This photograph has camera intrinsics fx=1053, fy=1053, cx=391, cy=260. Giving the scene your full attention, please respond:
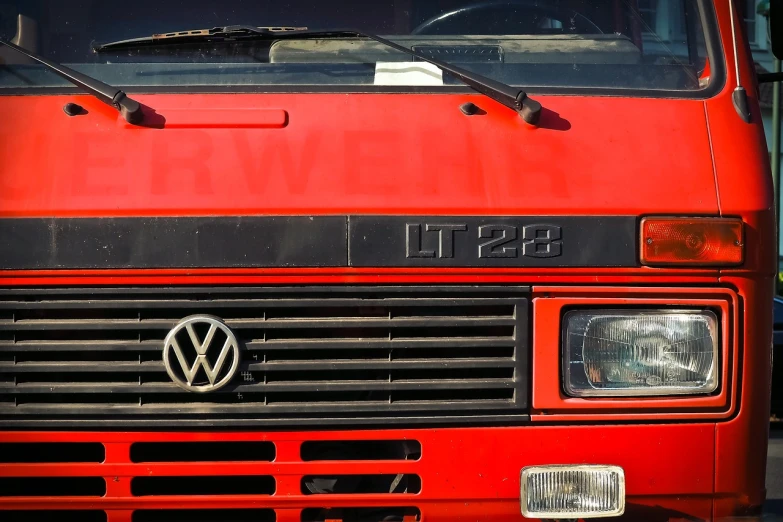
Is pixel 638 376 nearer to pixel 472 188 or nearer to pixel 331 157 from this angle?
pixel 472 188

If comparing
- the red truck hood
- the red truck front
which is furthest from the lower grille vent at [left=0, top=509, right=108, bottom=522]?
the red truck hood

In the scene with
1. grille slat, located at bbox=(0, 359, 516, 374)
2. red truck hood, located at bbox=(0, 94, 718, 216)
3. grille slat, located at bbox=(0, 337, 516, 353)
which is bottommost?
grille slat, located at bbox=(0, 359, 516, 374)

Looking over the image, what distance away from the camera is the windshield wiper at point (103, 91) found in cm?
264

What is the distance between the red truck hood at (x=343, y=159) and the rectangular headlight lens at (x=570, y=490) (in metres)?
0.63

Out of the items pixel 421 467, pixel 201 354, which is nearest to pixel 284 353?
pixel 201 354

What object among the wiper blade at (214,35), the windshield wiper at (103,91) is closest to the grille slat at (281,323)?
the windshield wiper at (103,91)

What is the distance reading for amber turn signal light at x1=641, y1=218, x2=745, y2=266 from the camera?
259 centimetres

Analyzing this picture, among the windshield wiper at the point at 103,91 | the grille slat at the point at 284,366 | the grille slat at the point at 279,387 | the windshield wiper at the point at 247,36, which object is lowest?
the grille slat at the point at 279,387

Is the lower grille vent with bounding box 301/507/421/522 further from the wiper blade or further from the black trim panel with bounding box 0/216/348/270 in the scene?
the wiper blade

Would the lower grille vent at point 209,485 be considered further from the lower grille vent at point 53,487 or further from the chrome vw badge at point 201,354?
the chrome vw badge at point 201,354

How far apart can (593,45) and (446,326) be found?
1.00 metres

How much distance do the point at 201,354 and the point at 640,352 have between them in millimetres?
1072

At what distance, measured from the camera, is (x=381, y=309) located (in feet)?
8.45

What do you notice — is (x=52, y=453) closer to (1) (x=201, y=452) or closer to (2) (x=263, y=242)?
(1) (x=201, y=452)
